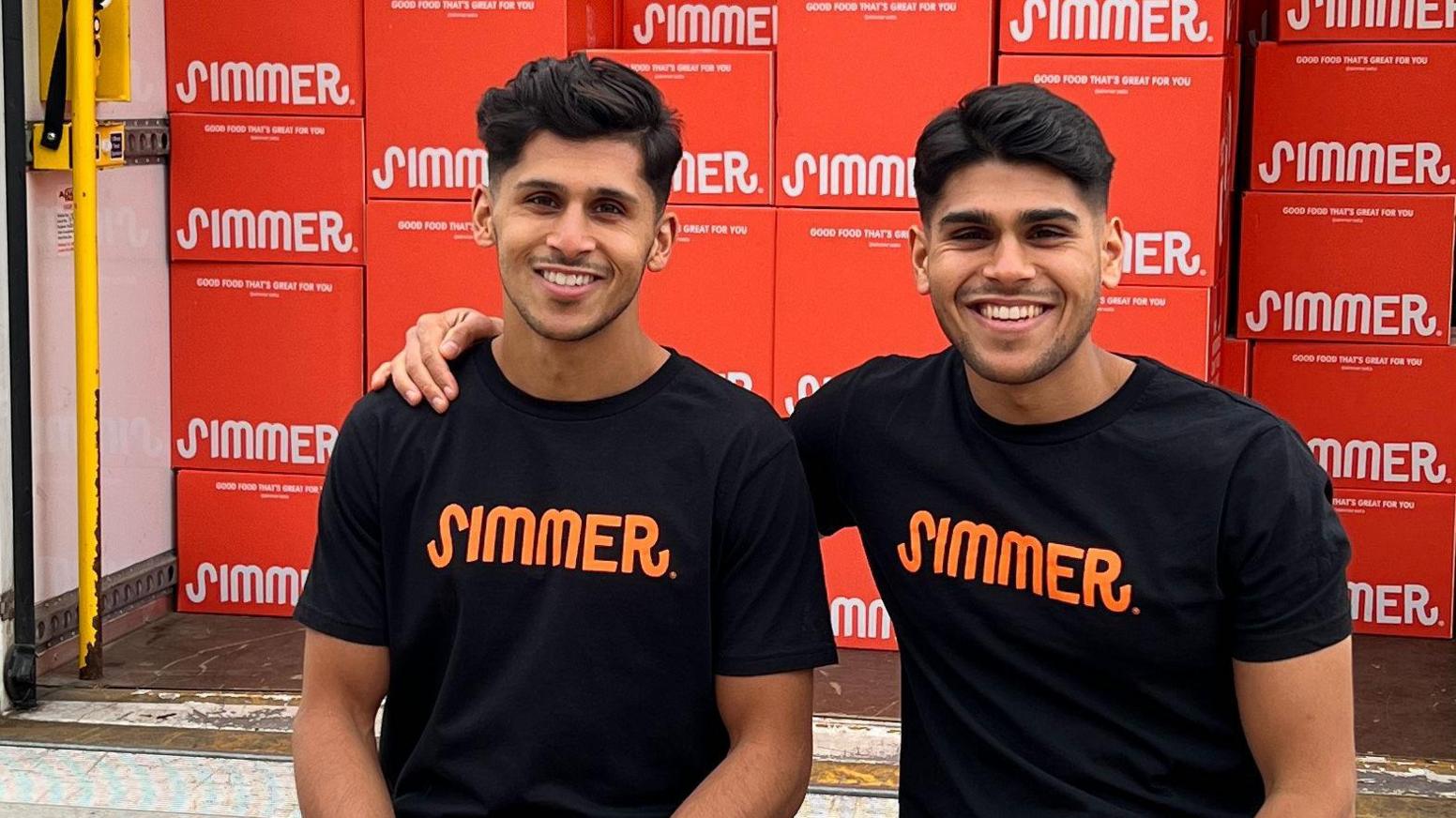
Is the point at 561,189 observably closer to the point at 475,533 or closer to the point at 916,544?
the point at 475,533

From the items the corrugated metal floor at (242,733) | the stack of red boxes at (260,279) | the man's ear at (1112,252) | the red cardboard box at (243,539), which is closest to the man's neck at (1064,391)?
the man's ear at (1112,252)

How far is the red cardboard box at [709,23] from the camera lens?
5.50 meters

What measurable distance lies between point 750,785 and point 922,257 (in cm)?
75

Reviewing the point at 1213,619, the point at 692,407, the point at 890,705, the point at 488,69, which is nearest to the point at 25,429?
the point at 488,69

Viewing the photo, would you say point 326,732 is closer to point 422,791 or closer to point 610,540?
point 422,791

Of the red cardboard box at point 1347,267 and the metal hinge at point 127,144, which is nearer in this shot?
the metal hinge at point 127,144

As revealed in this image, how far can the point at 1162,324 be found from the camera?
5035 millimetres

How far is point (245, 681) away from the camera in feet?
16.1

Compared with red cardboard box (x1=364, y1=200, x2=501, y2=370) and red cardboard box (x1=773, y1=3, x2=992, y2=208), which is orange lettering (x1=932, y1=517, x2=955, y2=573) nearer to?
red cardboard box (x1=773, y1=3, x2=992, y2=208)

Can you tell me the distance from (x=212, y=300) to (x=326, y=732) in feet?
9.92

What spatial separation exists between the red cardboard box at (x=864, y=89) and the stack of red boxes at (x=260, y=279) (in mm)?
1182

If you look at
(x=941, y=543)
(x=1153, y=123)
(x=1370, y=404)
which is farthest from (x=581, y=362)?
(x=1370, y=404)

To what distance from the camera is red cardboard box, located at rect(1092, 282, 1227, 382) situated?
502 centimetres

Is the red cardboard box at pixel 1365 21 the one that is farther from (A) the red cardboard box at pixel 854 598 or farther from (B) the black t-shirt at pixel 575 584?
(B) the black t-shirt at pixel 575 584
